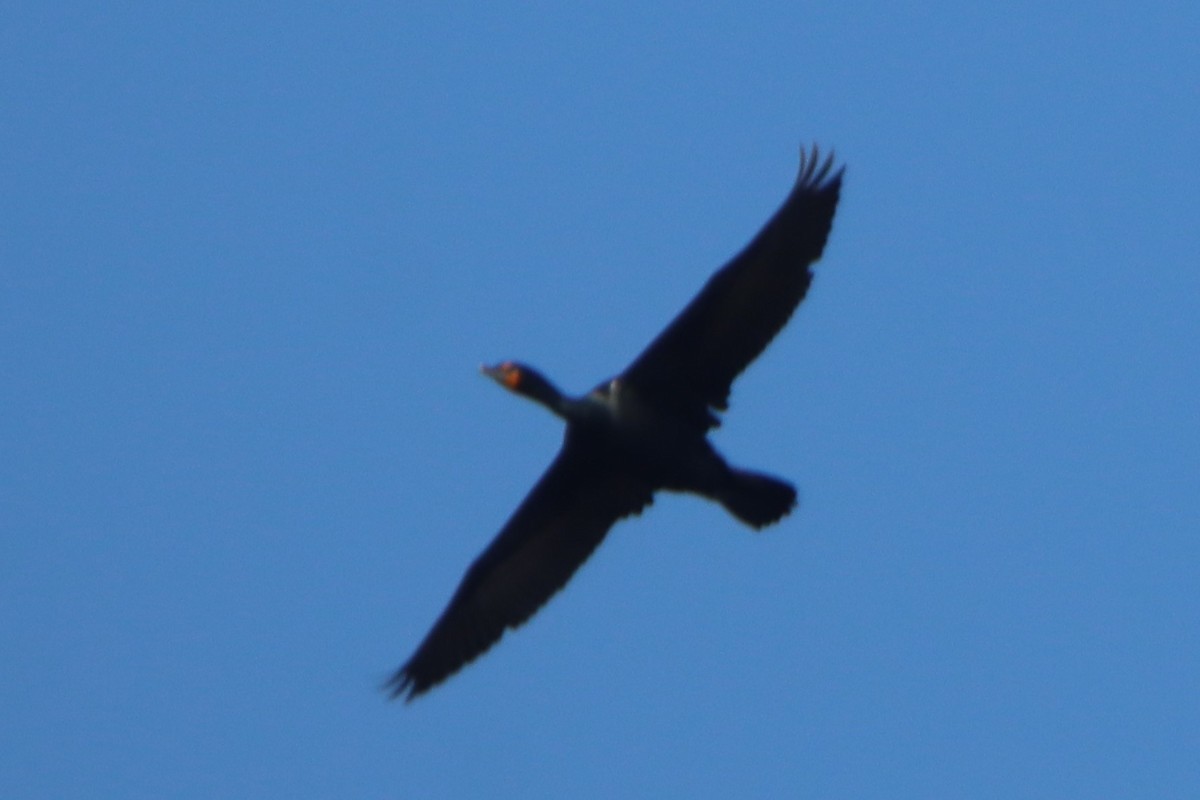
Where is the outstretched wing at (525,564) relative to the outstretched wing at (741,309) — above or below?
below

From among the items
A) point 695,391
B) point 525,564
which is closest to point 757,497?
point 695,391

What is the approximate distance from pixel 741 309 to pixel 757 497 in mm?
1555

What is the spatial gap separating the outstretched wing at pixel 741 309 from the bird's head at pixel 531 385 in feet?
2.12

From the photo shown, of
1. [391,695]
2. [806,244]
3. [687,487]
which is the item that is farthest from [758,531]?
[391,695]

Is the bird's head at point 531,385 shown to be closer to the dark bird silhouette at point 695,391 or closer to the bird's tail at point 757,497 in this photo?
the dark bird silhouette at point 695,391

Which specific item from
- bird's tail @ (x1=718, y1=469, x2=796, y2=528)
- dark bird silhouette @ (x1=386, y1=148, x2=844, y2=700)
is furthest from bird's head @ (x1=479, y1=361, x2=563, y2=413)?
bird's tail @ (x1=718, y1=469, x2=796, y2=528)

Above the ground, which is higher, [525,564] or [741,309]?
[741,309]

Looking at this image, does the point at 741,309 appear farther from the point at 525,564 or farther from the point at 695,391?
the point at 525,564

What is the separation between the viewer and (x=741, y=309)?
2130 cm

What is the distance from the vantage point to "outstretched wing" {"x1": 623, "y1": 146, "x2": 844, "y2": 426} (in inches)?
832

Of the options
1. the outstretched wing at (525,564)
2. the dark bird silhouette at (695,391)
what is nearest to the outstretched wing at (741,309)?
the dark bird silhouette at (695,391)

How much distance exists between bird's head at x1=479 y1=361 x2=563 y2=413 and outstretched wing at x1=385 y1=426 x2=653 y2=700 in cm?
95

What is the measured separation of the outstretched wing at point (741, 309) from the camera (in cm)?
2114

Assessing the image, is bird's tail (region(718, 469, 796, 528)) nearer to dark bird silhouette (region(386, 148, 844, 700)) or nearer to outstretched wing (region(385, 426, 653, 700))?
dark bird silhouette (region(386, 148, 844, 700))
